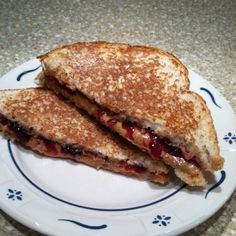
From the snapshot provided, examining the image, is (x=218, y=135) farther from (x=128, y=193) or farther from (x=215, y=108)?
(x=128, y=193)

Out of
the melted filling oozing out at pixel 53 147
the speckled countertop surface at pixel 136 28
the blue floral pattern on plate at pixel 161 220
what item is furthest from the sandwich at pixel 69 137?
the speckled countertop surface at pixel 136 28

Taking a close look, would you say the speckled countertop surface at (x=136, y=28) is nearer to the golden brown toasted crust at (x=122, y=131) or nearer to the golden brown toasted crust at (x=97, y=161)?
the golden brown toasted crust at (x=122, y=131)

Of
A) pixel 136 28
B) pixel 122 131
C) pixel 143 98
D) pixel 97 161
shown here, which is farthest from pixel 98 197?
pixel 136 28

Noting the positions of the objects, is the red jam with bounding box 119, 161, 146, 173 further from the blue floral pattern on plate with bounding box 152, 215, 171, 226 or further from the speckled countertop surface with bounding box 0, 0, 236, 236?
the speckled countertop surface with bounding box 0, 0, 236, 236

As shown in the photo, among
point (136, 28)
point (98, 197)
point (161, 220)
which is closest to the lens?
point (161, 220)

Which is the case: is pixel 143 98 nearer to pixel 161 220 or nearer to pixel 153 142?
pixel 153 142

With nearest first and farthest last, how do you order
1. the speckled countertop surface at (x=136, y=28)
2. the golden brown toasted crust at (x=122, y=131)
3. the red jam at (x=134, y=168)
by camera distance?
1. the golden brown toasted crust at (x=122, y=131)
2. the red jam at (x=134, y=168)
3. the speckled countertop surface at (x=136, y=28)
